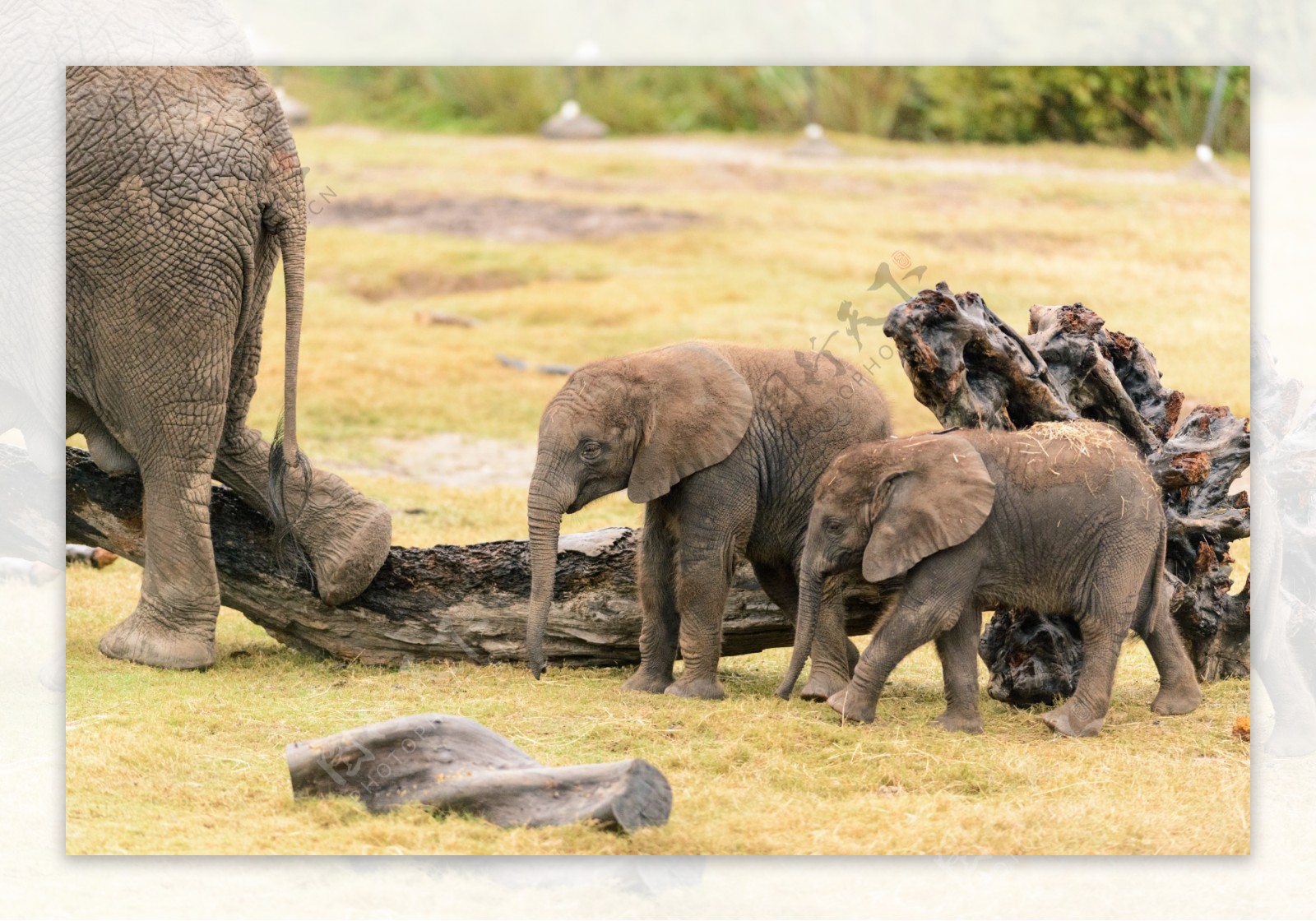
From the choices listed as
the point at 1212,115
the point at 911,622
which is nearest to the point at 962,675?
the point at 911,622

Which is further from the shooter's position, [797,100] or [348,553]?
[797,100]

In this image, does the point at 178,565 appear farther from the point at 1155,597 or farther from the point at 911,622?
the point at 1155,597

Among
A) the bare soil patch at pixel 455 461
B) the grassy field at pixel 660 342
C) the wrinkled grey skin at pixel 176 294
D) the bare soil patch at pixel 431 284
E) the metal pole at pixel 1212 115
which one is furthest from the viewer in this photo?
the bare soil patch at pixel 431 284

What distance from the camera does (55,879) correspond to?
16.2 ft

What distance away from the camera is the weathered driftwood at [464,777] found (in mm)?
4594

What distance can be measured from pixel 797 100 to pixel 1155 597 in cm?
1498

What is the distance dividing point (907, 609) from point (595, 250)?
11.1 meters

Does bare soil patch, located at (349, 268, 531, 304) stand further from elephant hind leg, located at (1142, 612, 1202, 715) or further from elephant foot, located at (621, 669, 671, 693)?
elephant hind leg, located at (1142, 612, 1202, 715)

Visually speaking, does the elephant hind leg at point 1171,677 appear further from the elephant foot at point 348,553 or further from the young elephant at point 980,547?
the elephant foot at point 348,553

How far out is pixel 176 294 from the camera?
5902 millimetres

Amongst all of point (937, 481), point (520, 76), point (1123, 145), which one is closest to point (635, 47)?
point (520, 76)

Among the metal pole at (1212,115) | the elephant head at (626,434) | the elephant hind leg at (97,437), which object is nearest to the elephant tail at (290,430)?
the elephant hind leg at (97,437)

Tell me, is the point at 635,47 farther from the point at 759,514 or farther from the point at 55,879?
the point at 55,879

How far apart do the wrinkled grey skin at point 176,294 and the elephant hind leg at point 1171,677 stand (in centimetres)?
272
